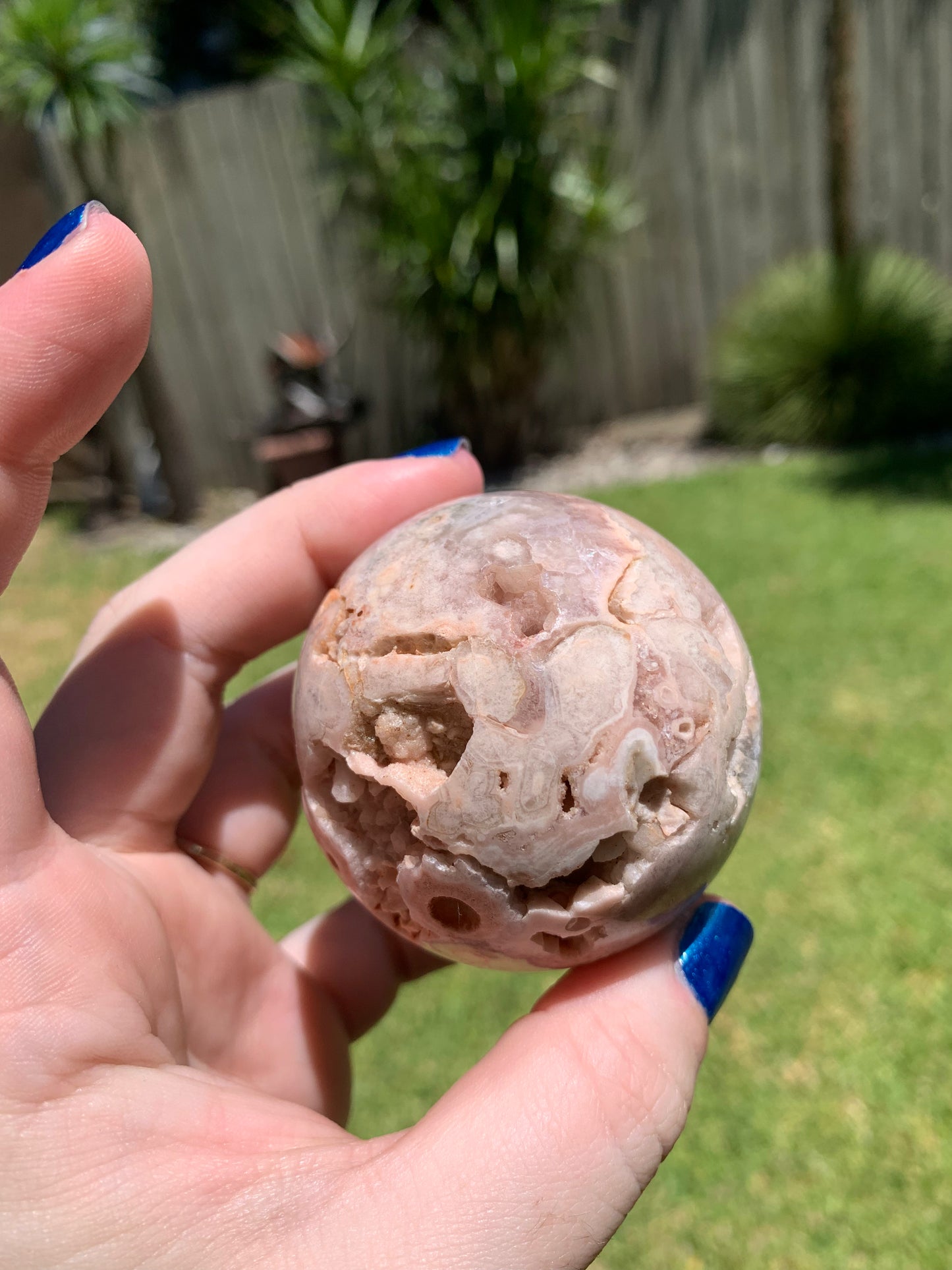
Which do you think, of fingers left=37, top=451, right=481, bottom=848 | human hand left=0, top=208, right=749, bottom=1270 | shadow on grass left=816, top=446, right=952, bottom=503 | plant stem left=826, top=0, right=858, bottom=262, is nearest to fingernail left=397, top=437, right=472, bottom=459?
fingers left=37, top=451, right=481, bottom=848

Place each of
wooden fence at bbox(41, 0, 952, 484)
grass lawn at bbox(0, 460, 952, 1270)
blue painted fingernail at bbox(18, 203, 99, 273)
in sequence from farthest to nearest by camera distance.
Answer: wooden fence at bbox(41, 0, 952, 484), grass lawn at bbox(0, 460, 952, 1270), blue painted fingernail at bbox(18, 203, 99, 273)

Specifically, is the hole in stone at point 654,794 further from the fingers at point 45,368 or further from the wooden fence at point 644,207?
the wooden fence at point 644,207

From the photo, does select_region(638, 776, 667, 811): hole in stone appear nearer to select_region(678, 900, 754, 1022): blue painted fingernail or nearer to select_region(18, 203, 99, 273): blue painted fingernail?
select_region(678, 900, 754, 1022): blue painted fingernail

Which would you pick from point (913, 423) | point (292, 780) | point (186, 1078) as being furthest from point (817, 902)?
point (913, 423)

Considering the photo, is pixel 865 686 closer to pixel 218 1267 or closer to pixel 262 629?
pixel 262 629

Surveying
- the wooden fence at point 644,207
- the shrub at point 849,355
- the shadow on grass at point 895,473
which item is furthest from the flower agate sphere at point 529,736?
the wooden fence at point 644,207

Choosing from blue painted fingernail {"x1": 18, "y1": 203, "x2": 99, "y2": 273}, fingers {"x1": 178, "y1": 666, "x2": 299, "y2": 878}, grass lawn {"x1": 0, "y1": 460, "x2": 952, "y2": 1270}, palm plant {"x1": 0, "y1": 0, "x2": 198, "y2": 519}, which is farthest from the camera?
palm plant {"x1": 0, "y1": 0, "x2": 198, "y2": 519}
